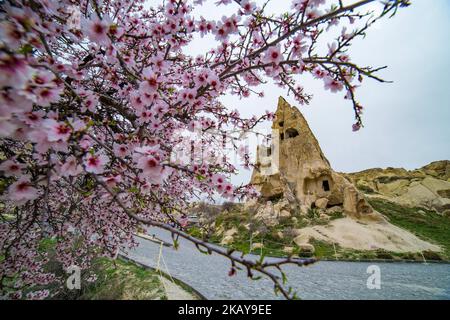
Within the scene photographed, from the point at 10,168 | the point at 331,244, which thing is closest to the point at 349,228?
the point at 331,244

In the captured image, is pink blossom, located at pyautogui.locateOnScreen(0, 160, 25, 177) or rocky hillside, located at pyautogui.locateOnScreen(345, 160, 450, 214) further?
rocky hillside, located at pyautogui.locateOnScreen(345, 160, 450, 214)

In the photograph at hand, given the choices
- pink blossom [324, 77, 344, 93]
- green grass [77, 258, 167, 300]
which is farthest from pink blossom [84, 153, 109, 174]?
green grass [77, 258, 167, 300]

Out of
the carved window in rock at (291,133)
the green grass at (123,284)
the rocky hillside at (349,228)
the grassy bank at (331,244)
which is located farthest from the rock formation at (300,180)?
the green grass at (123,284)

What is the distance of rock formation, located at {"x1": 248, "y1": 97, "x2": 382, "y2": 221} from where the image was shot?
2180 cm

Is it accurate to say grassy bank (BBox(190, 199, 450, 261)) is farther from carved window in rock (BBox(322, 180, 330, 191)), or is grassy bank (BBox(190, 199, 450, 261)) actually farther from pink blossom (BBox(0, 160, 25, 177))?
pink blossom (BBox(0, 160, 25, 177))

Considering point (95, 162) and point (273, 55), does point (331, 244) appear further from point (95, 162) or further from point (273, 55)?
point (95, 162)

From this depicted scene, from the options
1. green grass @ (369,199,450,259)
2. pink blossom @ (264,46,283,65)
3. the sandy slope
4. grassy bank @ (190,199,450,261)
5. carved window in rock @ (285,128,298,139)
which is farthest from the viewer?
carved window in rock @ (285,128,298,139)

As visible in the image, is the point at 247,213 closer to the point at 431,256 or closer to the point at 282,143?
the point at 282,143

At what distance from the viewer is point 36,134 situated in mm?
1312

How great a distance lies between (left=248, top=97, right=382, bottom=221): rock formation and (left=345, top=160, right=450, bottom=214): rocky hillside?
4.25 m

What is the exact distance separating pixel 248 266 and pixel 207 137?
14.0 feet

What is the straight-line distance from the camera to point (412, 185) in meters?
35.2

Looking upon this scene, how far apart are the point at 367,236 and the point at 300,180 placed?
9.02 meters

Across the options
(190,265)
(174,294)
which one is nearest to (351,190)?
(190,265)
